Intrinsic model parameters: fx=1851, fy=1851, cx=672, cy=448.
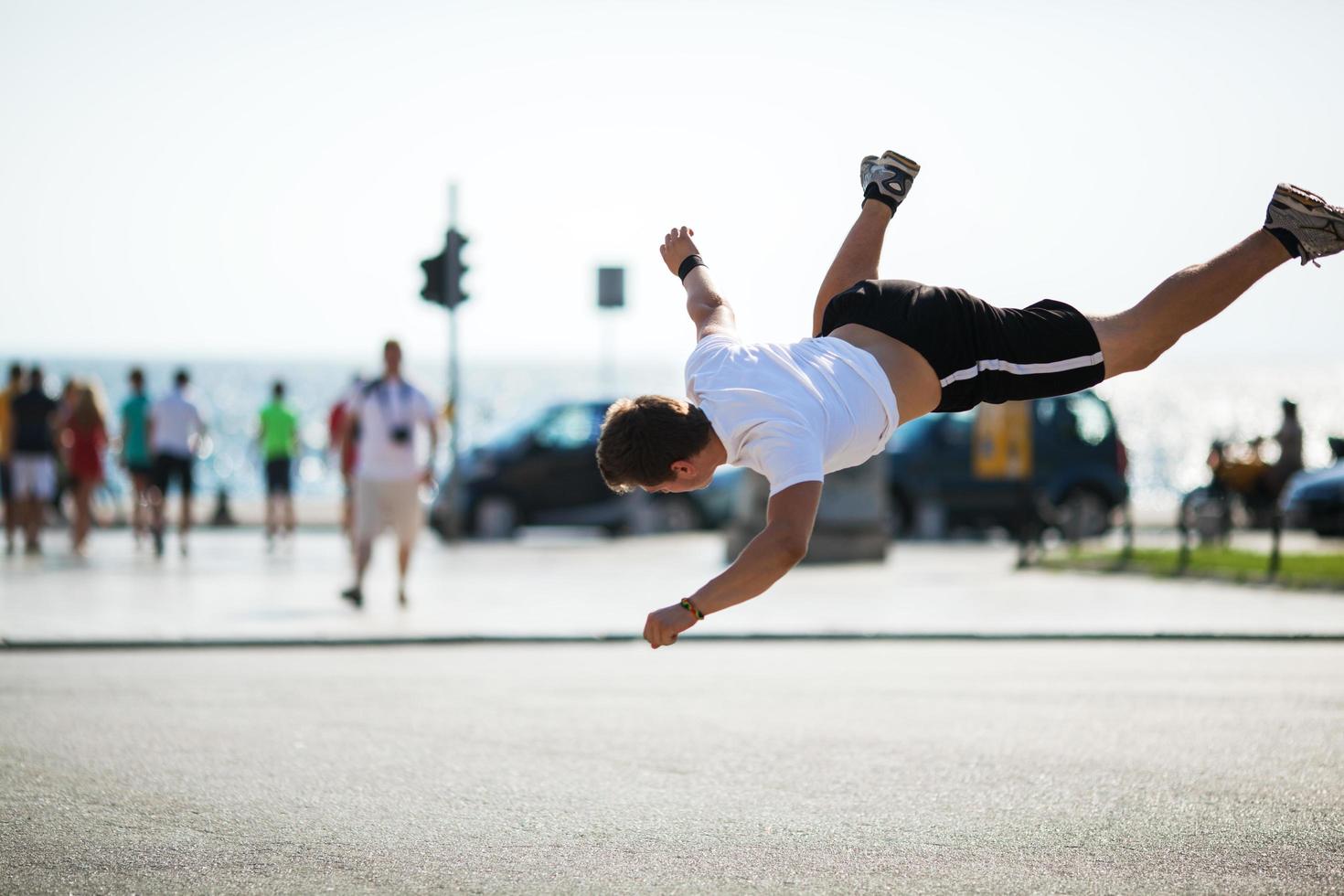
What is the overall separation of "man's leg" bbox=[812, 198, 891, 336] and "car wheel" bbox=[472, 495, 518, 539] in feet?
59.8

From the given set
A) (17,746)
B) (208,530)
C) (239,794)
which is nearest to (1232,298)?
(239,794)

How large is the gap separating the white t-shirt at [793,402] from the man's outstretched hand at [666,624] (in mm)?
454

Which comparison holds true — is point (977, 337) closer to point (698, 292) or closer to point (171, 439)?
point (698, 292)

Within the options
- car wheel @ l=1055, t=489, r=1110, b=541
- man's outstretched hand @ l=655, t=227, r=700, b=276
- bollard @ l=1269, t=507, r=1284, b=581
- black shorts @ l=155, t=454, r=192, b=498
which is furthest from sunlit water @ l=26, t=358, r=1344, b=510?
man's outstretched hand @ l=655, t=227, r=700, b=276

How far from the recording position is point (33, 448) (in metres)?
20.1

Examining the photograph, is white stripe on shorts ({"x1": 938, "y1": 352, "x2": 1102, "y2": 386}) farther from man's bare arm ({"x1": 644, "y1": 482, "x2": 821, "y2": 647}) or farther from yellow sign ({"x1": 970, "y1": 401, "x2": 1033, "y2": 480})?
yellow sign ({"x1": 970, "y1": 401, "x2": 1033, "y2": 480})

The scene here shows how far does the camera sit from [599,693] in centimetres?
911

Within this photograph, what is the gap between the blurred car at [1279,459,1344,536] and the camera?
2284 cm

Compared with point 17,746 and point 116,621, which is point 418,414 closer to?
point 116,621

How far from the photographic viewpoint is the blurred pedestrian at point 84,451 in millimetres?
19828

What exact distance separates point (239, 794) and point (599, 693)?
3.12 m

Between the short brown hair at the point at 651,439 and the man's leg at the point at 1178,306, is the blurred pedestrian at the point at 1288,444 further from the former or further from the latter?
the short brown hair at the point at 651,439

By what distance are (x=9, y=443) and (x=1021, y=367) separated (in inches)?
650

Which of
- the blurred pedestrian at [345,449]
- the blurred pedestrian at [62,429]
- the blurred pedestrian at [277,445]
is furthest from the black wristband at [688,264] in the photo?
the blurred pedestrian at [277,445]
